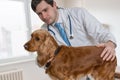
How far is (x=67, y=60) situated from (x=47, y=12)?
0.40 meters

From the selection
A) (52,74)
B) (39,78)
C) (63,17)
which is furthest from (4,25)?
(52,74)

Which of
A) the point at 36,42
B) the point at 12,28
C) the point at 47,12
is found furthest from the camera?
the point at 12,28

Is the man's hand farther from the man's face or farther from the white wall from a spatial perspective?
the white wall

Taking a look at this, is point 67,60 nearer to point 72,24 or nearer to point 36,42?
point 36,42

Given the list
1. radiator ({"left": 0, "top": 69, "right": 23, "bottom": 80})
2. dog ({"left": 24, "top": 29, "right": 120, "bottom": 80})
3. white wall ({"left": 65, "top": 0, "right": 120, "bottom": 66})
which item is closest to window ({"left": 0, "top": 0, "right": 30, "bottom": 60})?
radiator ({"left": 0, "top": 69, "right": 23, "bottom": 80})

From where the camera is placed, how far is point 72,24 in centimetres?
137

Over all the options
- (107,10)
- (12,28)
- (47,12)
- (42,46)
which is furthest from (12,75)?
(42,46)

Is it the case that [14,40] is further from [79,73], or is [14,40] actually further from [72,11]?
[79,73]

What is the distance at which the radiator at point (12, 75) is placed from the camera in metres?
2.73

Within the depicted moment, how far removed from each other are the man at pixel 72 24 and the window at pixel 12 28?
1.68m

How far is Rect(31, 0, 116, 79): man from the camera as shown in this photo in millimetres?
1241

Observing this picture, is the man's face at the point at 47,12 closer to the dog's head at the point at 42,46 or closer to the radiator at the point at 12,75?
the dog's head at the point at 42,46

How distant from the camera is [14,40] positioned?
299 centimetres

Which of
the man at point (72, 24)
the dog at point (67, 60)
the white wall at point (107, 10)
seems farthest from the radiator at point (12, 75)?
the dog at point (67, 60)
